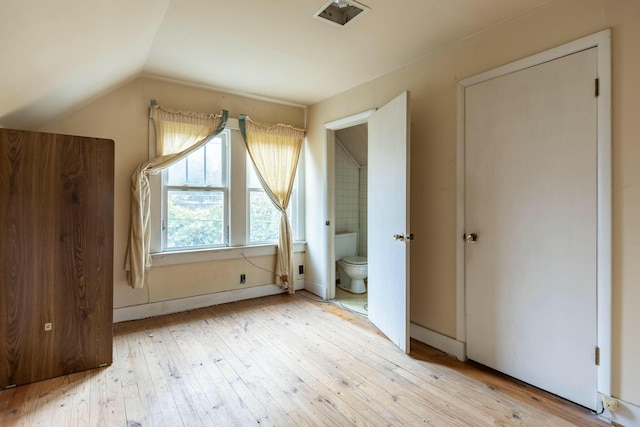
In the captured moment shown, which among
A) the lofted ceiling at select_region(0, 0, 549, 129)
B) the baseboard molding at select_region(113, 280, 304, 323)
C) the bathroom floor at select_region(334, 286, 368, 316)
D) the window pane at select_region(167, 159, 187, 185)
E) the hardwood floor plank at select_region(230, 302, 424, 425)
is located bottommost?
the hardwood floor plank at select_region(230, 302, 424, 425)

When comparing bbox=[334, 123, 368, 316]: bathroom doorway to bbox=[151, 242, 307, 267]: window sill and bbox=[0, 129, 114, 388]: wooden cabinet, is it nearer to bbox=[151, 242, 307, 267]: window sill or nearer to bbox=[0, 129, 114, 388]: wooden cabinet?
bbox=[151, 242, 307, 267]: window sill

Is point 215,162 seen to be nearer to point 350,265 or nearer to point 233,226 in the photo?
point 233,226

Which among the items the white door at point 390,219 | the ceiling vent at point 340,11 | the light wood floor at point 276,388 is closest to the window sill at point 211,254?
the light wood floor at point 276,388

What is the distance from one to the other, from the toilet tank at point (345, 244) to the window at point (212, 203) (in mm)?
1006

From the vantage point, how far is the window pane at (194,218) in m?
3.27

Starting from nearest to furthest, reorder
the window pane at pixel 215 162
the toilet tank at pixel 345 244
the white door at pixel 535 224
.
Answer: the white door at pixel 535 224, the window pane at pixel 215 162, the toilet tank at pixel 345 244

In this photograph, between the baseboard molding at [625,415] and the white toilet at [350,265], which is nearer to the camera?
the baseboard molding at [625,415]

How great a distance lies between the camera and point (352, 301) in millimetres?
3738

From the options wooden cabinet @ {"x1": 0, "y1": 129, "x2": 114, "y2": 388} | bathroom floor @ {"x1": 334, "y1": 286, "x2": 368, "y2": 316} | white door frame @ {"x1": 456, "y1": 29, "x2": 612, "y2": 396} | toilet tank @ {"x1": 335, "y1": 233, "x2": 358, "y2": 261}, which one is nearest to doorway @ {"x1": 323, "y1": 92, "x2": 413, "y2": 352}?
bathroom floor @ {"x1": 334, "y1": 286, "x2": 368, "y2": 316}

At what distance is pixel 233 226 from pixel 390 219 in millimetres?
1832

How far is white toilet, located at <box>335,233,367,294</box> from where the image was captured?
4.01 meters

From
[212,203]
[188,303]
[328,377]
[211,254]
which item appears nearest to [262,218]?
[212,203]

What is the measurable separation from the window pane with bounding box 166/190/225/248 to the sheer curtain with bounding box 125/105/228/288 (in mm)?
248

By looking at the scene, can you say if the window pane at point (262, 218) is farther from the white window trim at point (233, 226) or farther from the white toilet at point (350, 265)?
the white toilet at point (350, 265)
